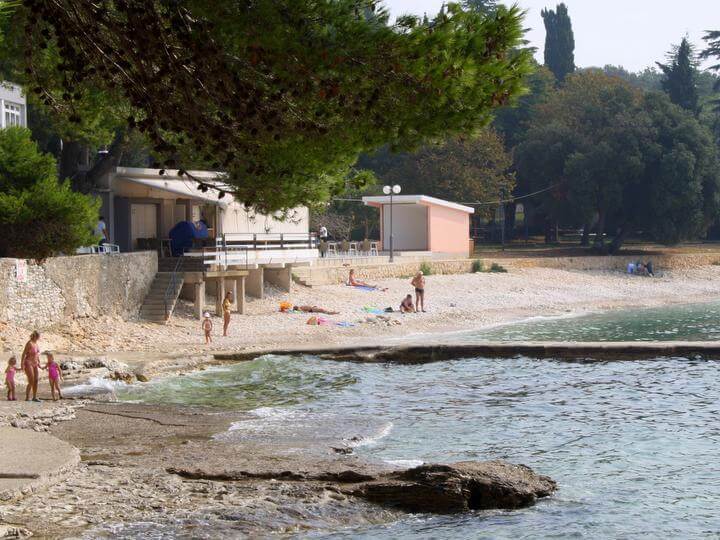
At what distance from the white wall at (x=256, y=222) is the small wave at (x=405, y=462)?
66.2ft

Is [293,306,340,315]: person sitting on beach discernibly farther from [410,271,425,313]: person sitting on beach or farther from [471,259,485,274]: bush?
[471,259,485,274]: bush

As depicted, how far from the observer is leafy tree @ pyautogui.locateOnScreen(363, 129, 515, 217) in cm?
6531

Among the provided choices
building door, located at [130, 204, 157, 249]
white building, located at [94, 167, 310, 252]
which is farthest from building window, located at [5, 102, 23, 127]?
building door, located at [130, 204, 157, 249]

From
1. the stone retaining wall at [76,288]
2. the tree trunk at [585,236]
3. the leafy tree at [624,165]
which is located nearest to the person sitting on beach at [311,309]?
the stone retaining wall at [76,288]

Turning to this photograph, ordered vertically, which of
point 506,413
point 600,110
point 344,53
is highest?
point 600,110

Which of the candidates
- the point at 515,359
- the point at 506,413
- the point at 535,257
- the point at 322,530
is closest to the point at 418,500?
the point at 322,530

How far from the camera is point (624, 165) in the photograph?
210 feet

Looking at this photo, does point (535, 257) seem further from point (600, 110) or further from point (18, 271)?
point (18, 271)

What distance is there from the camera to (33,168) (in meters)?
25.7

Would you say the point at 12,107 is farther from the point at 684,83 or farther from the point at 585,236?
the point at 684,83

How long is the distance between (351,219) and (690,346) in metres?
39.3

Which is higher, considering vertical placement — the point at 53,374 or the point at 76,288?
the point at 76,288

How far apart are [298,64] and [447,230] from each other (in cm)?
4887

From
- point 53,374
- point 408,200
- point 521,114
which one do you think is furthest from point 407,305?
point 521,114
